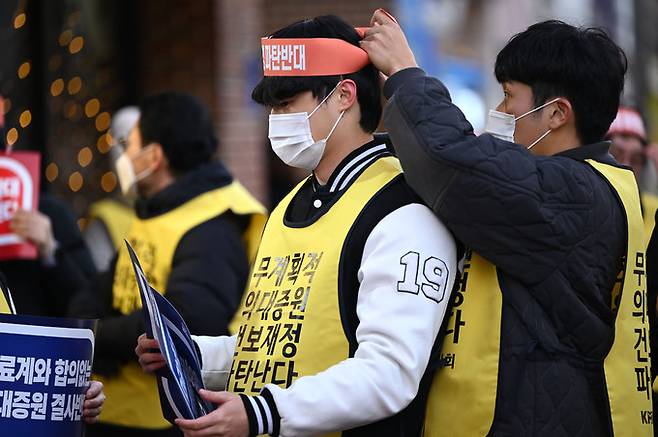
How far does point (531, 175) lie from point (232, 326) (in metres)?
2.10

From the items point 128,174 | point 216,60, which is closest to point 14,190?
point 128,174

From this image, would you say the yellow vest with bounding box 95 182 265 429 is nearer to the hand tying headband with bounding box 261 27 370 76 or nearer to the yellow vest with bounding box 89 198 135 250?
the hand tying headband with bounding box 261 27 370 76

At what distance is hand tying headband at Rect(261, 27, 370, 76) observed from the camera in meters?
3.12

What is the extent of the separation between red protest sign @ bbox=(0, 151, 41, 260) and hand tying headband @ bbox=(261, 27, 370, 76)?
6.53 feet

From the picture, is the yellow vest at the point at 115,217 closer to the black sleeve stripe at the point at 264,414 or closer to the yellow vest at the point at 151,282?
the yellow vest at the point at 151,282

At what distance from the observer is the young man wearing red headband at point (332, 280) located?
9.15 feet

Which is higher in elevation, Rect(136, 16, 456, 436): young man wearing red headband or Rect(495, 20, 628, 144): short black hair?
Rect(495, 20, 628, 144): short black hair

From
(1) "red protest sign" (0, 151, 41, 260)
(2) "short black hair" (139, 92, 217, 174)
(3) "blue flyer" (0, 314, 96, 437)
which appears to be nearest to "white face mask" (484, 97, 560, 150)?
(3) "blue flyer" (0, 314, 96, 437)

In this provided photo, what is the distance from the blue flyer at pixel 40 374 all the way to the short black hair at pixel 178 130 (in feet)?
6.47

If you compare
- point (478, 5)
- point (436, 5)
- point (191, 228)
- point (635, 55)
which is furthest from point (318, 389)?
point (635, 55)

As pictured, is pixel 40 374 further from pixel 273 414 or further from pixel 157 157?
pixel 157 157

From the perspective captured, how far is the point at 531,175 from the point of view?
294 centimetres

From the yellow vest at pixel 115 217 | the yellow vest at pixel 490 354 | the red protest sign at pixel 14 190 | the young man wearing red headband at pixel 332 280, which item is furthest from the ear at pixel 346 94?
the yellow vest at pixel 115 217

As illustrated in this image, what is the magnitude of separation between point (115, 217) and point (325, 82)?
4.31m
